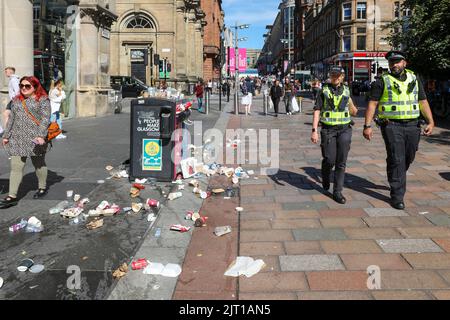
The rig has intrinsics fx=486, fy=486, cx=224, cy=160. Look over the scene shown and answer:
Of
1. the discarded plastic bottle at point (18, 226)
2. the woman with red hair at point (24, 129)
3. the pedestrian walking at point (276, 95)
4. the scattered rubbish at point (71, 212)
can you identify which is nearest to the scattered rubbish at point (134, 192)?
the scattered rubbish at point (71, 212)

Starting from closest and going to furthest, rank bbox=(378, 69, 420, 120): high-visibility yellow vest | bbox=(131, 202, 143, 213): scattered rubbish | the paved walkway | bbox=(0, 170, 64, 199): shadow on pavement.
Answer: the paved walkway < bbox=(378, 69, 420, 120): high-visibility yellow vest < bbox=(131, 202, 143, 213): scattered rubbish < bbox=(0, 170, 64, 199): shadow on pavement

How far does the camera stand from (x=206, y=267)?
13.0 ft

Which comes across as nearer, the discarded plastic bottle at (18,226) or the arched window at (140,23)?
the discarded plastic bottle at (18,226)

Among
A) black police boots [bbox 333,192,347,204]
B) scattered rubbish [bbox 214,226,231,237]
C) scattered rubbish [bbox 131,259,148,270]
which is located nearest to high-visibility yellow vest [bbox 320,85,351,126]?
black police boots [bbox 333,192,347,204]

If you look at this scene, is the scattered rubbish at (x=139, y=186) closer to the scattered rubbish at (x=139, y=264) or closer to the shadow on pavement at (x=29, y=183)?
the shadow on pavement at (x=29, y=183)

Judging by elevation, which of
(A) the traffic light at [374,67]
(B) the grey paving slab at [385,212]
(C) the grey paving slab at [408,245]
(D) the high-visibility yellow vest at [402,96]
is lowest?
(C) the grey paving slab at [408,245]

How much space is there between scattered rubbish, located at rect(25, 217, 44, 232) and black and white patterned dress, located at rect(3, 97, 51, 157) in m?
1.18

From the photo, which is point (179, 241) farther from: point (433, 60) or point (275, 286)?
point (433, 60)

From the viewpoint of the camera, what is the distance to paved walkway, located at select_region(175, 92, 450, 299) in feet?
11.6

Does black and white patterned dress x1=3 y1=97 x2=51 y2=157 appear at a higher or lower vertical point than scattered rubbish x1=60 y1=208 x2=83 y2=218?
higher

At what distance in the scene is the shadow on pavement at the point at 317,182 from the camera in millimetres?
6485

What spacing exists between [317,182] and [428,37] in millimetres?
12863

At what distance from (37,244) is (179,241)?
1.32 metres

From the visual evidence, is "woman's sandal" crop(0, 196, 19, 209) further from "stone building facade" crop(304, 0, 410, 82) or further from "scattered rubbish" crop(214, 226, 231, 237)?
"stone building facade" crop(304, 0, 410, 82)
